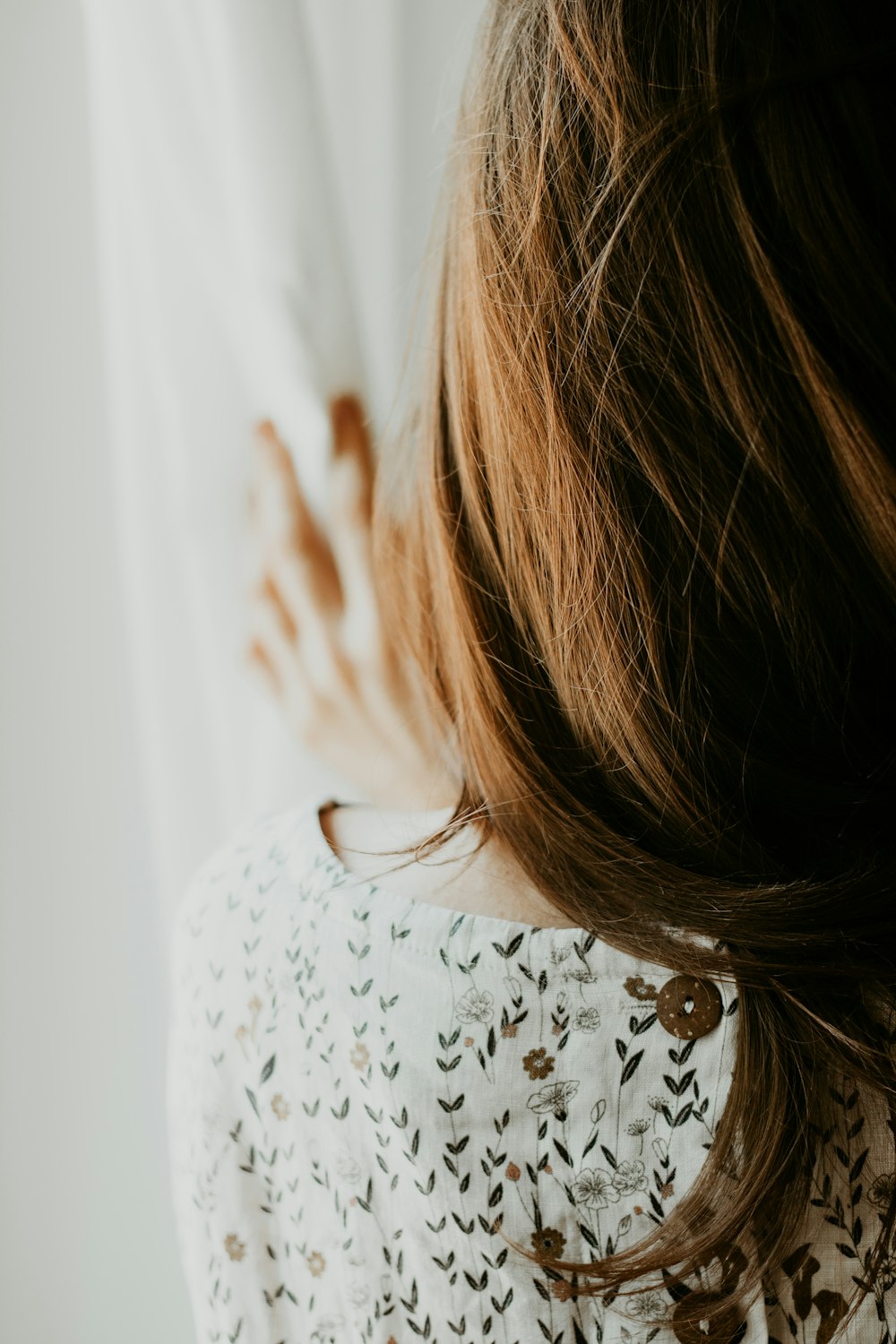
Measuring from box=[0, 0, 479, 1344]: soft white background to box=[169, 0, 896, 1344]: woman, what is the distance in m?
0.27

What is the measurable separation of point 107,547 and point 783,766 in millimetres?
604

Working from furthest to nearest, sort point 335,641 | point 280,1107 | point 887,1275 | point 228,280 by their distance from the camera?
point 335,641 < point 228,280 < point 280,1107 < point 887,1275

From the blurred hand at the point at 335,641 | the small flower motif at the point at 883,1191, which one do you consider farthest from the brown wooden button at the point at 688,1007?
the blurred hand at the point at 335,641

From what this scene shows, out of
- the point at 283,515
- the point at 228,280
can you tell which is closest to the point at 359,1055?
the point at 283,515

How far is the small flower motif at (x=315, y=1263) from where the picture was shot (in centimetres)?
61

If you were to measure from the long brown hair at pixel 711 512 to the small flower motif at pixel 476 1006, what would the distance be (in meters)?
0.07

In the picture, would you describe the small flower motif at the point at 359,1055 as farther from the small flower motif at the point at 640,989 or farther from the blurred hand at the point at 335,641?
the blurred hand at the point at 335,641

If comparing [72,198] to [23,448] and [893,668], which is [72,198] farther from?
[893,668]

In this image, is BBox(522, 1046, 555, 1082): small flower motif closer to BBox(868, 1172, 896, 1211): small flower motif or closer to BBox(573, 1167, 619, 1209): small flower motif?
BBox(573, 1167, 619, 1209): small flower motif

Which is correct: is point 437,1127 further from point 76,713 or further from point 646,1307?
point 76,713

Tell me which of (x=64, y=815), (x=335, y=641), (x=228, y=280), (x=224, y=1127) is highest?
(x=228, y=280)

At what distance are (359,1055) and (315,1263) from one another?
17 cm

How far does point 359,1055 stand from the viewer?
57 centimetres

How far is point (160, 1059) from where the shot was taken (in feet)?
3.01
